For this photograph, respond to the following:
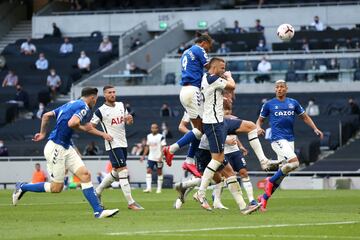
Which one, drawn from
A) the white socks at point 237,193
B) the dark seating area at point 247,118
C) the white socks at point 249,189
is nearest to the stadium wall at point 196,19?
the dark seating area at point 247,118

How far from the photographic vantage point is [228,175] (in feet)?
70.5

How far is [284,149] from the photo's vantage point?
2348 cm

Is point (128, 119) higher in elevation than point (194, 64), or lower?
lower

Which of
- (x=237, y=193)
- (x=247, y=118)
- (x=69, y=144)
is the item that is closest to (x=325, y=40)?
(x=247, y=118)

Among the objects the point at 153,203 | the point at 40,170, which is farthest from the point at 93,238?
the point at 40,170

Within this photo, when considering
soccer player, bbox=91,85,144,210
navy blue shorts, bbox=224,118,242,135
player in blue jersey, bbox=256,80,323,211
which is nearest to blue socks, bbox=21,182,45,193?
soccer player, bbox=91,85,144,210

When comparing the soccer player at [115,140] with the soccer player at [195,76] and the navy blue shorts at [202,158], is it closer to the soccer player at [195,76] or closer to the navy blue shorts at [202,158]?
the navy blue shorts at [202,158]

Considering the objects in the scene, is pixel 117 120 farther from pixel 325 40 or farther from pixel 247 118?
pixel 325 40

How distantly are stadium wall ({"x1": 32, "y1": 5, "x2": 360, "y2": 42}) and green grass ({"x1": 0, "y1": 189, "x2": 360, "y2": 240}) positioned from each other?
103 ft

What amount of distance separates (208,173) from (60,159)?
268 cm

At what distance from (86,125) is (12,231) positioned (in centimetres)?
366

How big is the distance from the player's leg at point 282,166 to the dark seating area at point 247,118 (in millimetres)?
17219

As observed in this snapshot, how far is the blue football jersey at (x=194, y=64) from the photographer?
2236 cm

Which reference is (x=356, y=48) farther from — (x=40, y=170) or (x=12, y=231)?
(x=12, y=231)
